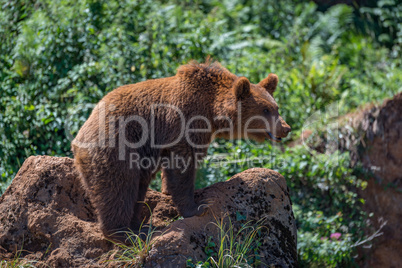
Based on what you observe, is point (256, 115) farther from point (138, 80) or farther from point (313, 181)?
point (138, 80)

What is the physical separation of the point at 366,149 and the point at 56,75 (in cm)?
598

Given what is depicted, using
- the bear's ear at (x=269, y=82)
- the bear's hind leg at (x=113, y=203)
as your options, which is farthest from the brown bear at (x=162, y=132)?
the bear's ear at (x=269, y=82)

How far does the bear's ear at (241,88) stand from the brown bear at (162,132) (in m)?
0.01

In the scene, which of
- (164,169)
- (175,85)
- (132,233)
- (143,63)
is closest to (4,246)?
(132,233)

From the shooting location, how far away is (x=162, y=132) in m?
4.95

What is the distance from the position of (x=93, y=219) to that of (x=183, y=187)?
3.70 feet

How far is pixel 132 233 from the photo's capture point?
14.8 feet

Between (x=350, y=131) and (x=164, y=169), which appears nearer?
(x=164, y=169)

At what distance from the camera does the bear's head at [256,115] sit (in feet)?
17.0

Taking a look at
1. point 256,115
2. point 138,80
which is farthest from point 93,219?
point 138,80

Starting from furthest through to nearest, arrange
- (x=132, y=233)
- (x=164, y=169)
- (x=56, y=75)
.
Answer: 1. (x=56, y=75)
2. (x=164, y=169)
3. (x=132, y=233)

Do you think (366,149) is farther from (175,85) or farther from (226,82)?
(175,85)

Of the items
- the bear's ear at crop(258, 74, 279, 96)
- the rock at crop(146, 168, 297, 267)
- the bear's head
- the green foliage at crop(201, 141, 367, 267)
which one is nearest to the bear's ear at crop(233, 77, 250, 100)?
the bear's head

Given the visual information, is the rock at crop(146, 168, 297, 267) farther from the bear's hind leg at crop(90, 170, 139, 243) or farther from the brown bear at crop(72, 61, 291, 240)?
the bear's hind leg at crop(90, 170, 139, 243)
